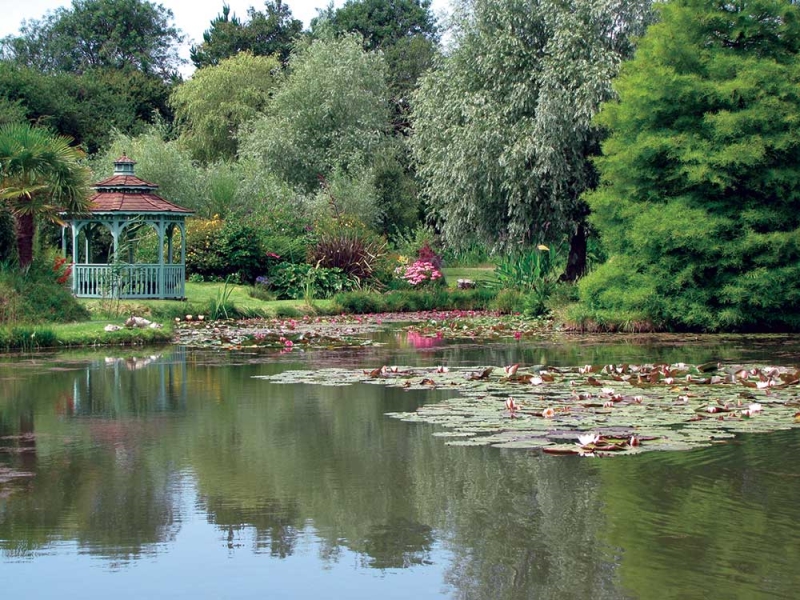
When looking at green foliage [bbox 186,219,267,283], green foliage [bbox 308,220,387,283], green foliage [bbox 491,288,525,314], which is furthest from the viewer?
green foliage [bbox 308,220,387,283]

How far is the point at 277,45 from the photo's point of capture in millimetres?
67000

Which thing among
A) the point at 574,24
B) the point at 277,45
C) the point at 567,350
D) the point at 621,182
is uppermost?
the point at 277,45

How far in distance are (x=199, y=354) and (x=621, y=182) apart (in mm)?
10346

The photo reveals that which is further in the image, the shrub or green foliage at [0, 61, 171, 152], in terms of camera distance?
green foliage at [0, 61, 171, 152]

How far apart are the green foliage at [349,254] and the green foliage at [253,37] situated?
1424 inches

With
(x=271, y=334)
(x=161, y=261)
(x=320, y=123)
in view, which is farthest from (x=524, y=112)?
(x=320, y=123)

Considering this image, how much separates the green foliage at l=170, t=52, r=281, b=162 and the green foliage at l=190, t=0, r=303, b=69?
1432 centimetres

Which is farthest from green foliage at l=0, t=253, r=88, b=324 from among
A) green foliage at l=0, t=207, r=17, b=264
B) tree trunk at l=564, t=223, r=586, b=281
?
tree trunk at l=564, t=223, r=586, b=281

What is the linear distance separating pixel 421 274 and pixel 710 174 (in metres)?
12.4

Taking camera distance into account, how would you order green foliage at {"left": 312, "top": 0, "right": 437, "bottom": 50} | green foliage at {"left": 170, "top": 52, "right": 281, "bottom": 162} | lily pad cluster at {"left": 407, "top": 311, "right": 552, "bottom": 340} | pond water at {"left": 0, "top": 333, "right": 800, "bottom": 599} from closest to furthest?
pond water at {"left": 0, "top": 333, "right": 800, "bottom": 599}, lily pad cluster at {"left": 407, "top": 311, "right": 552, "bottom": 340}, green foliage at {"left": 170, "top": 52, "right": 281, "bottom": 162}, green foliage at {"left": 312, "top": 0, "right": 437, "bottom": 50}

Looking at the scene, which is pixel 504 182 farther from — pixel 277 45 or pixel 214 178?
pixel 277 45

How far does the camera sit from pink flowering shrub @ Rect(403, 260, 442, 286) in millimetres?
32000

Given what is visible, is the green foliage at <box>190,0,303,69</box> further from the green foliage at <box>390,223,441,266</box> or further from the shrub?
the shrub

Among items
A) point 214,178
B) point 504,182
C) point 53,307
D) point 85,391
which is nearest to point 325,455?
point 85,391
